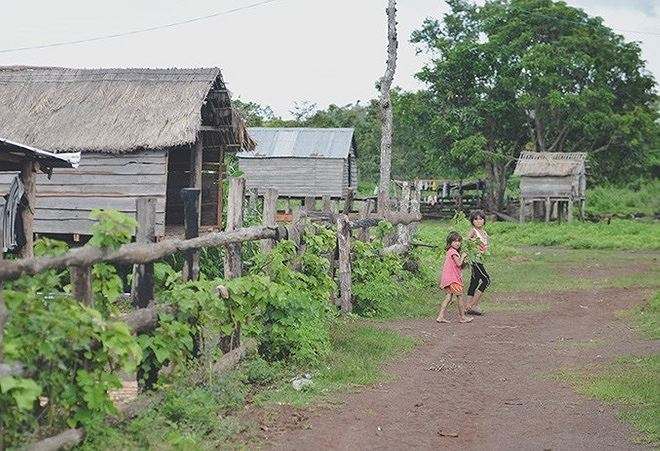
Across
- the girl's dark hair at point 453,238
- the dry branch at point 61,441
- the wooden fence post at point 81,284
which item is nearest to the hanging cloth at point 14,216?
the girl's dark hair at point 453,238

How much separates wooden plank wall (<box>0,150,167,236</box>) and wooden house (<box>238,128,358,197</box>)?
66.1ft

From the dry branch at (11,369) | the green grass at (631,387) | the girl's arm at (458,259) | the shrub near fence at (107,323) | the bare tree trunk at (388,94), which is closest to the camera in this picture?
the dry branch at (11,369)

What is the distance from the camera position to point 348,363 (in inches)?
362

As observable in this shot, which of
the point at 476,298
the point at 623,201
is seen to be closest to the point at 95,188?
the point at 476,298

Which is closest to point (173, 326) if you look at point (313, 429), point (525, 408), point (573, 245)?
point (313, 429)

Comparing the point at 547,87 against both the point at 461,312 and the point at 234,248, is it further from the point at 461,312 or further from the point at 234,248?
the point at 234,248

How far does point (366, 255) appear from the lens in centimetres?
1367

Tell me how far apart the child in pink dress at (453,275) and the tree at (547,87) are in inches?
1102

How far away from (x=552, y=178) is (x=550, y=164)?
0.59 metres

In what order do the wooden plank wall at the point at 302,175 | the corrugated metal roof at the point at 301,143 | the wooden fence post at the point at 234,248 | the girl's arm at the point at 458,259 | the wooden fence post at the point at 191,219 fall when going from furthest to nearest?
the corrugated metal roof at the point at 301,143, the wooden plank wall at the point at 302,175, the girl's arm at the point at 458,259, the wooden fence post at the point at 234,248, the wooden fence post at the point at 191,219

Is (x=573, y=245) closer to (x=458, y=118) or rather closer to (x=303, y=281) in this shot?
(x=458, y=118)

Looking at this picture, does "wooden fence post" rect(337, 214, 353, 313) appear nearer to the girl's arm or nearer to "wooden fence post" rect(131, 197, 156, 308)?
the girl's arm

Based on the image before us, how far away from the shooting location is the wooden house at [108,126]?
56.2 ft

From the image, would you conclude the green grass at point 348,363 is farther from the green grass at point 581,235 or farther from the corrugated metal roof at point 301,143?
the corrugated metal roof at point 301,143
